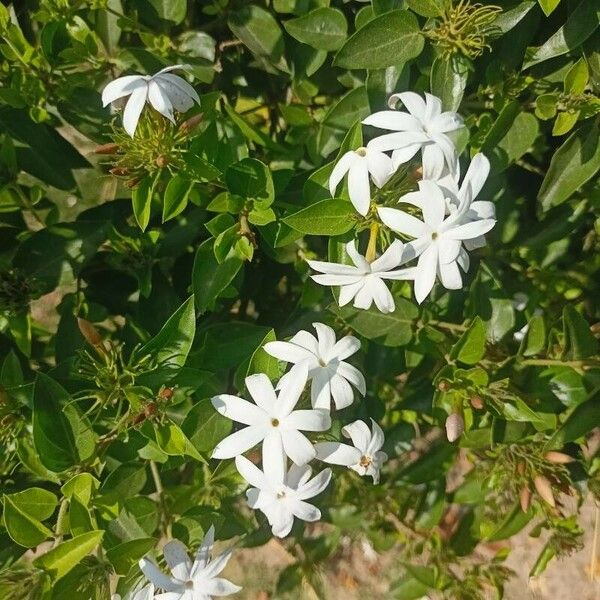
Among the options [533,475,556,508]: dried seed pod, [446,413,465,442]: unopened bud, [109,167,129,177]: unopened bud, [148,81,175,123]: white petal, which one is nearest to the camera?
[148,81,175,123]: white petal

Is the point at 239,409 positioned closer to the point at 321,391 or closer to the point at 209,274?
the point at 321,391

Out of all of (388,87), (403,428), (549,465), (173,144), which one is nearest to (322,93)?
(388,87)

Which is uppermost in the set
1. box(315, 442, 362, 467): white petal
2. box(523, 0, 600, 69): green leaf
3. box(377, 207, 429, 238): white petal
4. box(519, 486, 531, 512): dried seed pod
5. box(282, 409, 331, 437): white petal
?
box(523, 0, 600, 69): green leaf

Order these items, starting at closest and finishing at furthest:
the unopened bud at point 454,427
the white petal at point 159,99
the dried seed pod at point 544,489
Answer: the white petal at point 159,99 → the unopened bud at point 454,427 → the dried seed pod at point 544,489

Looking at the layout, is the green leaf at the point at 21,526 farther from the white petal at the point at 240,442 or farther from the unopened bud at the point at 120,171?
the unopened bud at the point at 120,171

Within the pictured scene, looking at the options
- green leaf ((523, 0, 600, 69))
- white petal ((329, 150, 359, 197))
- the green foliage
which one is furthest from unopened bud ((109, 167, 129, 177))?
green leaf ((523, 0, 600, 69))

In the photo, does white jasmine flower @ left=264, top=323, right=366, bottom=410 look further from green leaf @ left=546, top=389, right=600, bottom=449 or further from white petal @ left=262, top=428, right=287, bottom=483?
green leaf @ left=546, top=389, right=600, bottom=449

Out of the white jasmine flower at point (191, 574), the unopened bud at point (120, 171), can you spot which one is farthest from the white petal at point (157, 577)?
the unopened bud at point (120, 171)
